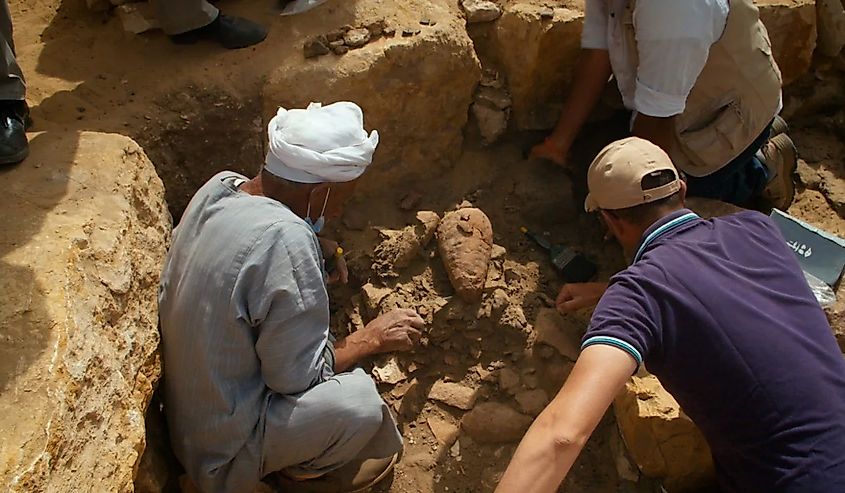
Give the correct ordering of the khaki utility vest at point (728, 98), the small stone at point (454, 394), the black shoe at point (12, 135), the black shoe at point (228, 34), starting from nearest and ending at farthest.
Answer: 1. the black shoe at point (12, 135)
2. the khaki utility vest at point (728, 98)
3. the small stone at point (454, 394)
4. the black shoe at point (228, 34)

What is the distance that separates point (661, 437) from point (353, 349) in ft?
3.99

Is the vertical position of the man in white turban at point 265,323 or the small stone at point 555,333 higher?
the man in white turban at point 265,323

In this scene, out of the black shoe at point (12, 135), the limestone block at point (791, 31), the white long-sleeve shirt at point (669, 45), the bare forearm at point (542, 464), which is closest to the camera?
the bare forearm at point (542, 464)

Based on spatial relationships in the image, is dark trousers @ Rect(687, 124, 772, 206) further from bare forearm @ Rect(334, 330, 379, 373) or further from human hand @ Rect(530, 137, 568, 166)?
bare forearm @ Rect(334, 330, 379, 373)

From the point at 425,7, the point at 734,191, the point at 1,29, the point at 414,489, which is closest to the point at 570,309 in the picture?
the point at 414,489

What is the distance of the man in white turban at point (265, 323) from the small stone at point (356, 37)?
960 millimetres

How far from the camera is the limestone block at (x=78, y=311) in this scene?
1.71 metres

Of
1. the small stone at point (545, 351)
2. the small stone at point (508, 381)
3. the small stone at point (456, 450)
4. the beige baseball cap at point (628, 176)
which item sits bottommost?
the small stone at point (456, 450)

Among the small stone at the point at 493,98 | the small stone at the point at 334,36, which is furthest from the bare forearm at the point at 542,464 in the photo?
the small stone at the point at 493,98

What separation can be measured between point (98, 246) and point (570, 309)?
1.81 m

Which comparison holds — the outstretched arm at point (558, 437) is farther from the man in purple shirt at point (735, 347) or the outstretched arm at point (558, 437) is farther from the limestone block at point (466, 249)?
the limestone block at point (466, 249)

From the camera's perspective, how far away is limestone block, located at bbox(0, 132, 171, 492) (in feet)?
5.62

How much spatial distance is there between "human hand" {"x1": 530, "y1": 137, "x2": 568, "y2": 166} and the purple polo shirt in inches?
60.1

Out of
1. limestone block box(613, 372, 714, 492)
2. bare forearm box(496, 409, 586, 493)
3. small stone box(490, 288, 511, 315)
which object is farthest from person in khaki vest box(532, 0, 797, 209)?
bare forearm box(496, 409, 586, 493)
